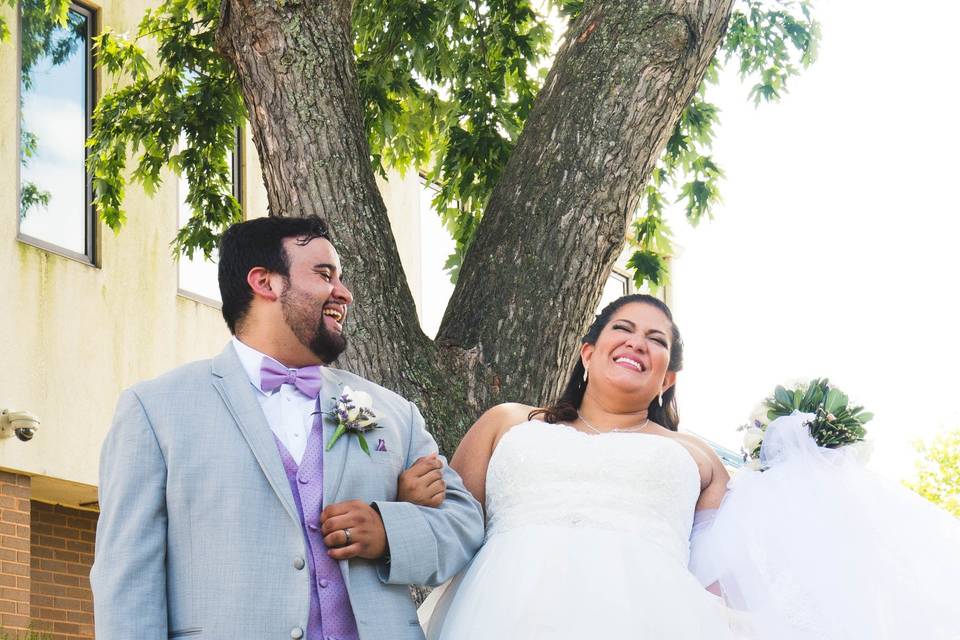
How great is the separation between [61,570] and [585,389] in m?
7.61

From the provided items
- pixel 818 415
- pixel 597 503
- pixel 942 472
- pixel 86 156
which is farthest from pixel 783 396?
pixel 942 472

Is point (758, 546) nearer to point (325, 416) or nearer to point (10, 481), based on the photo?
point (325, 416)

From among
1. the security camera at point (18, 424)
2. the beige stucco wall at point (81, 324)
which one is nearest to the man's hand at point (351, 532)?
the security camera at point (18, 424)

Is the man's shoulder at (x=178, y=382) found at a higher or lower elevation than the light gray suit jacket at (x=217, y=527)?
higher

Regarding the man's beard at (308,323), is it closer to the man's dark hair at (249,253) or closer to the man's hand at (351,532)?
the man's dark hair at (249,253)

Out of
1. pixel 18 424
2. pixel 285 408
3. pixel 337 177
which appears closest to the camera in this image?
pixel 285 408

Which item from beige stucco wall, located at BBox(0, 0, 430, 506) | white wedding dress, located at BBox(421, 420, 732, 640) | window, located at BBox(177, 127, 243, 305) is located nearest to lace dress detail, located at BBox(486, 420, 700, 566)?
white wedding dress, located at BBox(421, 420, 732, 640)

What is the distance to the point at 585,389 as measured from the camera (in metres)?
5.45

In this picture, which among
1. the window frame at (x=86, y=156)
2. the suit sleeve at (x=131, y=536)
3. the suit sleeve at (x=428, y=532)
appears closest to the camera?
the suit sleeve at (x=131, y=536)

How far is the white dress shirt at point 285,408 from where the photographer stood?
13.6ft

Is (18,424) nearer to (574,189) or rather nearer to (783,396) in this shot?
(574,189)

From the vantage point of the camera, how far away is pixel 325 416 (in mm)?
4176

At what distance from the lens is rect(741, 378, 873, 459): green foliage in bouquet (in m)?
5.04

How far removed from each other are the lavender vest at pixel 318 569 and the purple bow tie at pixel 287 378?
215 millimetres
